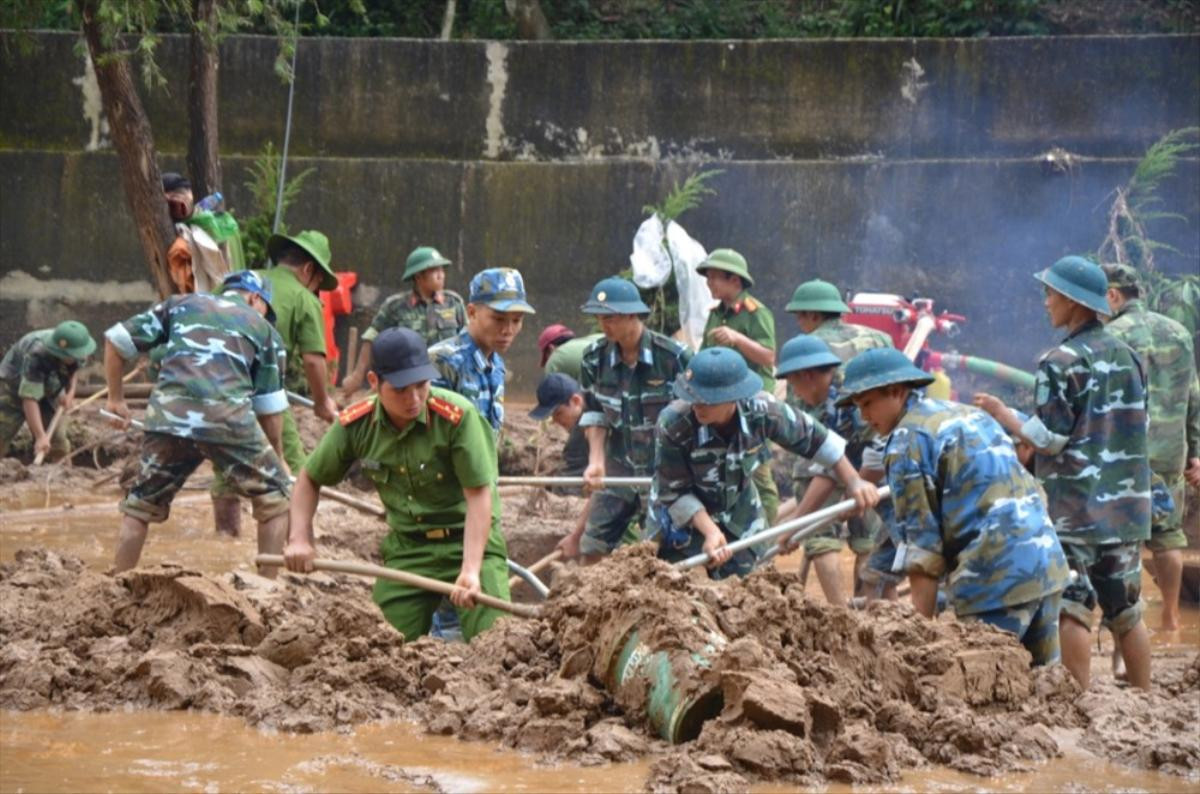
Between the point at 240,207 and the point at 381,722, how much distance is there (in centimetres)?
1060

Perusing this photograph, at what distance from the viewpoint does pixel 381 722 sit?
6.37 meters

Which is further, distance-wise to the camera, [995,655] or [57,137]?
[57,137]

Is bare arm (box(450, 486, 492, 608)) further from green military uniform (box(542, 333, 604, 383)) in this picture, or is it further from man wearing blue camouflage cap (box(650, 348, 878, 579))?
green military uniform (box(542, 333, 604, 383))

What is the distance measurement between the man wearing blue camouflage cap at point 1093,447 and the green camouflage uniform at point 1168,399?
1.59 metres

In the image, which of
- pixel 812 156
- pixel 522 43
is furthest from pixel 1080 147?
pixel 522 43

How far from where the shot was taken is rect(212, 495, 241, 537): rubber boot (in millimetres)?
11055

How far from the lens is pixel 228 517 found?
36.6 feet

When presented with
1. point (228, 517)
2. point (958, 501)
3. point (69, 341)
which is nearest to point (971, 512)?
point (958, 501)

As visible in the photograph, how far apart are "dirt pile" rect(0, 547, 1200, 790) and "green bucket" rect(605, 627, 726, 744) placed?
0.5 inches

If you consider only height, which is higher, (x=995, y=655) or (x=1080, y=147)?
(x=1080, y=147)

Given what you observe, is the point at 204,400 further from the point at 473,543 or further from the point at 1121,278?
the point at 1121,278

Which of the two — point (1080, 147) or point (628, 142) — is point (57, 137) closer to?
point (628, 142)

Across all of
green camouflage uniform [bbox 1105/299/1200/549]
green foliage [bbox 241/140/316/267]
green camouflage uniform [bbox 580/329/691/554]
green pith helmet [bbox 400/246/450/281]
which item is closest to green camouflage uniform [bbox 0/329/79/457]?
green foliage [bbox 241/140/316/267]

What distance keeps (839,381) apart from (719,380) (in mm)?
1647
